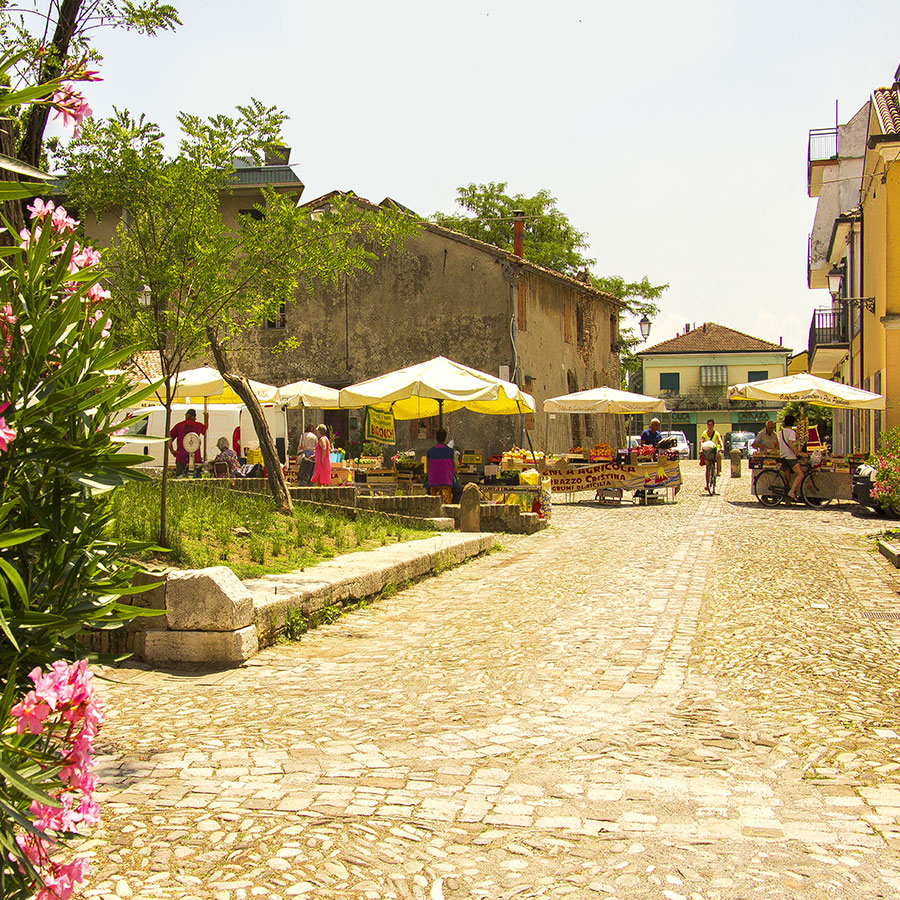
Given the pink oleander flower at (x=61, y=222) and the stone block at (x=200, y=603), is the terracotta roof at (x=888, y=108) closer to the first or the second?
the stone block at (x=200, y=603)

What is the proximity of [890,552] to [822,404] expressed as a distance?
402 inches

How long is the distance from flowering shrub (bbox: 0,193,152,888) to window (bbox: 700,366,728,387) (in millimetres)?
66641

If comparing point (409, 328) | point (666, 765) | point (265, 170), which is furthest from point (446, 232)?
point (666, 765)

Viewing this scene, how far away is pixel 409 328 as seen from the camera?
29219 millimetres

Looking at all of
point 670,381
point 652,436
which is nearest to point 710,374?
point 670,381

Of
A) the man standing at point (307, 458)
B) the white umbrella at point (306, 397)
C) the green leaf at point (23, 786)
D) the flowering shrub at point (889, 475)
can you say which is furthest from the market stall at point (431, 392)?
the green leaf at point (23, 786)

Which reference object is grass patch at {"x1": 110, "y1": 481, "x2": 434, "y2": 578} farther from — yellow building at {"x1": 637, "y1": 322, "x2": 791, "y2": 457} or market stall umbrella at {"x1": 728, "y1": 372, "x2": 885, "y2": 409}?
yellow building at {"x1": 637, "y1": 322, "x2": 791, "y2": 457}

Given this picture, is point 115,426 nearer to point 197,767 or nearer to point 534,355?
point 197,767

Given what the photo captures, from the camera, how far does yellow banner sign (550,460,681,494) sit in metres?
22.1

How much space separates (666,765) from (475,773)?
0.84 m

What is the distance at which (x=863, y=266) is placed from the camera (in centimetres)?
2619

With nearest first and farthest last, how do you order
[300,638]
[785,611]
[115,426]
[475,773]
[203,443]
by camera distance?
1. [115,426]
2. [475,773]
3. [300,638]
4. [785,611]
5. [203,443]

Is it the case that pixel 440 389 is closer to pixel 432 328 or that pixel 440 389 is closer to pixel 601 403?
pixel 601 403

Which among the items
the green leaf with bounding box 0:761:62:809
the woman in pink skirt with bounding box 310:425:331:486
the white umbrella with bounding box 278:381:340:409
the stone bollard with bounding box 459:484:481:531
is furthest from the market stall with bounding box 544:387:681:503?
the green leaf with bounding box 0:761:62:809
